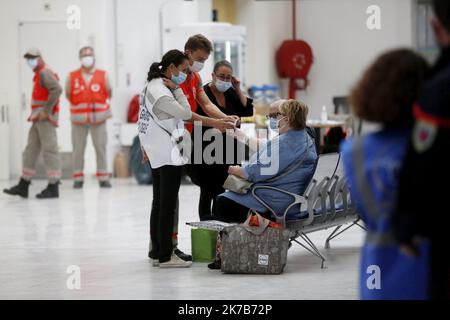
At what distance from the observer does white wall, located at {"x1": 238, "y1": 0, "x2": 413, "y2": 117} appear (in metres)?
20.3

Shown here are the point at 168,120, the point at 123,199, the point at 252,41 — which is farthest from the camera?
the point at 252,41

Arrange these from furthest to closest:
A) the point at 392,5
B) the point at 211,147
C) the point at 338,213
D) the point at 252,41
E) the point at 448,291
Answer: the point at 392,5
the point at 252,41
the point at 211,147
the point at 338,213
the point at 448,291

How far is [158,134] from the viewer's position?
19.7 ft

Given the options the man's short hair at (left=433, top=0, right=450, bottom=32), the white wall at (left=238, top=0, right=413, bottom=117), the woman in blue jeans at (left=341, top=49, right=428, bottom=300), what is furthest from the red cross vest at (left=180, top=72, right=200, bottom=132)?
the white wall at (left=238, top=0, right=413, bottom=117)

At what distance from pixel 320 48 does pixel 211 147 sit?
14116mm

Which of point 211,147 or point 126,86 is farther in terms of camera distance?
point 126,86

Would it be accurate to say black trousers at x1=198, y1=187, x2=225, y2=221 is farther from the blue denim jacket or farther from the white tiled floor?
the blue denim jacket

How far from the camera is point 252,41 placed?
18734 mm

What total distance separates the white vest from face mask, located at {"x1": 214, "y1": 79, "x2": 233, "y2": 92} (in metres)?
1.07

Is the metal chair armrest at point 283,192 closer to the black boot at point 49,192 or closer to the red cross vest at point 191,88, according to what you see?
the red cross vest at point 191,88

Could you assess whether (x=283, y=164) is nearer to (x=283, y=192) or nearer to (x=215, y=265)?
(x=283, y=192)

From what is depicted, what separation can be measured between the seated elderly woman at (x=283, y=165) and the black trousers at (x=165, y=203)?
0.34 m

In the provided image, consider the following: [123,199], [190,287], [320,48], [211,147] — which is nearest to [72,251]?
[211,147]
